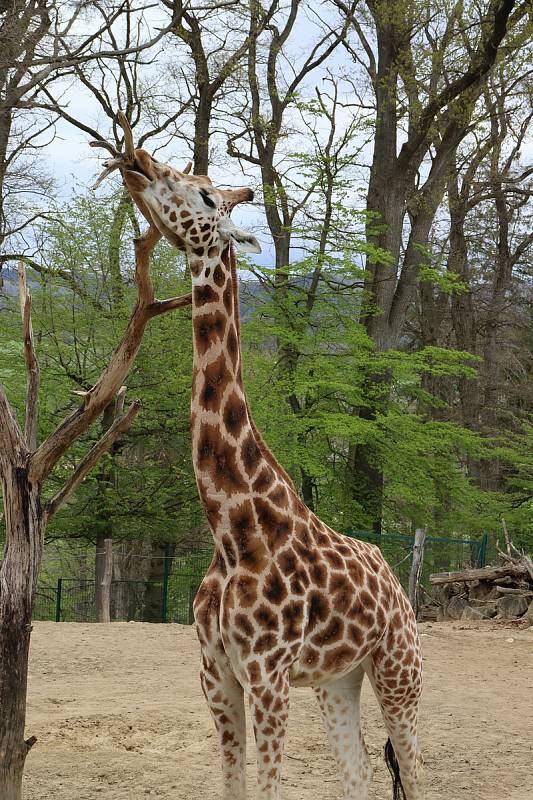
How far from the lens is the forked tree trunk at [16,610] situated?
4.55 metres

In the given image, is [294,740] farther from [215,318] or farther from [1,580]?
[215,318]

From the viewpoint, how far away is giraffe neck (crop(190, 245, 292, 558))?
3.51 metres

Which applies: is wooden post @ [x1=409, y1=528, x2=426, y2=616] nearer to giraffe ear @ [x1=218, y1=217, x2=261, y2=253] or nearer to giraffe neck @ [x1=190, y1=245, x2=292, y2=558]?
giraffe neck @ [x1=190, y1=245, x2=292, y2=558]

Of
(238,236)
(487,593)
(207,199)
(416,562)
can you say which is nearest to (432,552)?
(487,593)

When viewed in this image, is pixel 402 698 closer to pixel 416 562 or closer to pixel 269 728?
pixel 269 728

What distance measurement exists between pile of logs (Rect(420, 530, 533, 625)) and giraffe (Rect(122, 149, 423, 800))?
30.8ft

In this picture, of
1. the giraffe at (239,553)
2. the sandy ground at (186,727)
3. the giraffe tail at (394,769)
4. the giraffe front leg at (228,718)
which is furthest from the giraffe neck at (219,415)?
the sandy ground at (186,727)

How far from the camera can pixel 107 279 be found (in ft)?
53.0

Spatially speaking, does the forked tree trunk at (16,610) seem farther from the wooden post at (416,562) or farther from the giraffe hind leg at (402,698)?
the wooden post at (416,562)

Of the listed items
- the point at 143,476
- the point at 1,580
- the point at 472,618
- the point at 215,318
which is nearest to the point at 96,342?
the point at 143,476

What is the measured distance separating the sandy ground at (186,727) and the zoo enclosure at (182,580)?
435 centimetres

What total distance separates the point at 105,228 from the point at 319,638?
44.5 feet

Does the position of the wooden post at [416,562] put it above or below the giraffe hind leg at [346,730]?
below

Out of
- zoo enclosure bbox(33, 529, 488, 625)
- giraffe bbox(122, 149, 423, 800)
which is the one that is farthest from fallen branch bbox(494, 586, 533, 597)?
giraffe bbox(122, 149, 423, 800)
